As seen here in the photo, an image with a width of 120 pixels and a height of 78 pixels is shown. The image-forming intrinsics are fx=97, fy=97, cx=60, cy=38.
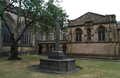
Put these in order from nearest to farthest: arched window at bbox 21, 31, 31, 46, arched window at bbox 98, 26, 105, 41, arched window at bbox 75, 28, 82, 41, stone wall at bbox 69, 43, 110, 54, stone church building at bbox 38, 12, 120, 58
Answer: stone church building at bbox 38, 12, 120, 58 < stone wall at bbox 69, 43, 110, 54 < arched window at bbox 98, 26, 105, 41 < arched window at bbox 75, 28, 82, 41 < arched window at bbox 21, 31, 31, 46

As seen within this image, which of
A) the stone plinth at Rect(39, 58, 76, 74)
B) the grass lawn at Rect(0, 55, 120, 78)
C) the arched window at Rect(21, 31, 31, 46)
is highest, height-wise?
the arched window at Rect(21, 31, 31, 46)

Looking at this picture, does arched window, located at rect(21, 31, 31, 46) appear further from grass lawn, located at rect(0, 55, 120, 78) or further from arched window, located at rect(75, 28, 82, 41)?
grass lawn, located at rect(0, 55, 120, 78)

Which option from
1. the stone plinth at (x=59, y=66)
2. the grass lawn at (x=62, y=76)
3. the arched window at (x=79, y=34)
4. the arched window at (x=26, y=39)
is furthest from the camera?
the arched window at (x=26, y=39)

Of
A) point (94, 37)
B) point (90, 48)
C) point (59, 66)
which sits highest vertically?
point (94, 37)

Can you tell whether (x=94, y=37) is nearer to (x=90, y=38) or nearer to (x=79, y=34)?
(x=90, y=38)

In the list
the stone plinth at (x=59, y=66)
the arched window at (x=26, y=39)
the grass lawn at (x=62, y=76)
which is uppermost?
the arched window at (x=26, y=39)

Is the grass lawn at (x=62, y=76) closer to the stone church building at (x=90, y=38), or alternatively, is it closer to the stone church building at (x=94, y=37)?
A: the stone church building at (x=90, y=38)

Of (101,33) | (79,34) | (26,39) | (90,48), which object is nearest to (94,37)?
(101,33)

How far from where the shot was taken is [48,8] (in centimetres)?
1502

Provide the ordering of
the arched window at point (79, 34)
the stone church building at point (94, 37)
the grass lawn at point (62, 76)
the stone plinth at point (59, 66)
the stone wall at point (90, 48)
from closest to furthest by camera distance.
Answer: the grass lawn at point (62, 76) < the stone plinth at point (59, 66) < the stone church building at point (94, 37) < the stone wall at point (90, 48) < the arched window at point (79, 34)

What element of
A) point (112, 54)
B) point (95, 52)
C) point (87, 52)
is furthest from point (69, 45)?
point (112, 54)

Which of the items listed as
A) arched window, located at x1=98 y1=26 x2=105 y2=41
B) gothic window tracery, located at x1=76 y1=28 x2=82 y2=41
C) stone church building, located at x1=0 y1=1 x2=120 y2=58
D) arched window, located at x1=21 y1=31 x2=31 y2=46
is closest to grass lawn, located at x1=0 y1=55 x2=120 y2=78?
stone church building, located at x1=0 y1=1 x2=120 y2=58

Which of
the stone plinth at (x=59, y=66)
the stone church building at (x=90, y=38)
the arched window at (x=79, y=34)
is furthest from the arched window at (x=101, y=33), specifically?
the stone plinth at (x=59, y=66)

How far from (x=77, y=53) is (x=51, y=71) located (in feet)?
52.9
